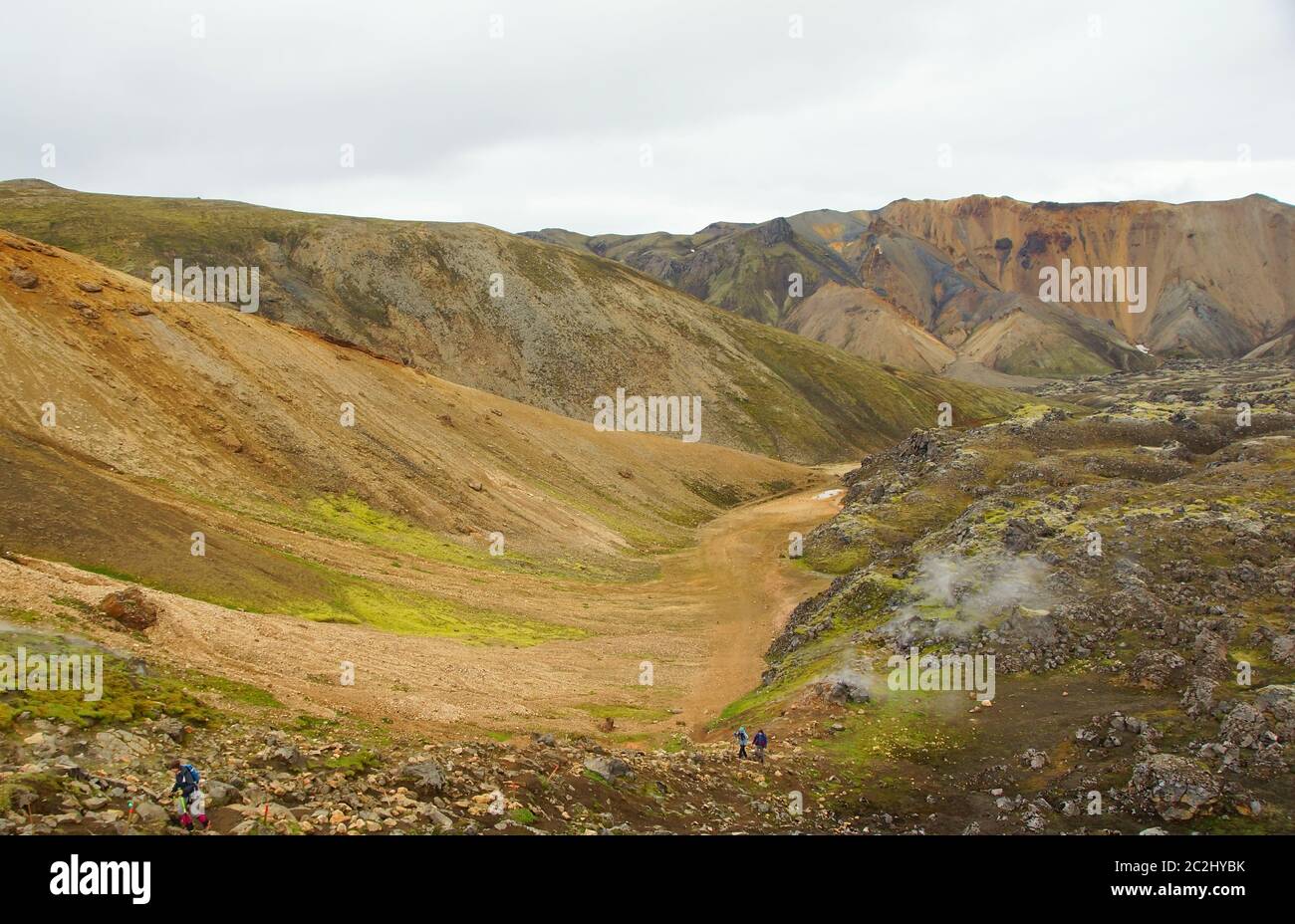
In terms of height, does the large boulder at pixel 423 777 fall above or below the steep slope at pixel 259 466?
below

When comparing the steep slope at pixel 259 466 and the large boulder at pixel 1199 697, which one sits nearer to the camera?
the large boulder at pixel 1199 697

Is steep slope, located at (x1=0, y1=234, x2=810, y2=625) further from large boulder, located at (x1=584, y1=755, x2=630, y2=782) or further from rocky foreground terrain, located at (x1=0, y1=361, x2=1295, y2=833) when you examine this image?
large boulder, located at (x1=584, y1=755, x2=630, y2=782)

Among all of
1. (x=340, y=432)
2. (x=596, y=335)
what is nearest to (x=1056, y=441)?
(x=340, y=432)

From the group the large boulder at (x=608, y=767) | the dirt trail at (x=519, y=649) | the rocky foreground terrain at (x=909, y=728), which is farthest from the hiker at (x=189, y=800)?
the large boulder at (x=608, y=767)

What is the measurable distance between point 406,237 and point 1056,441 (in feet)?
345

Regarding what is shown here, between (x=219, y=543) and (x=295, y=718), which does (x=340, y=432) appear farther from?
(x=295, y=718)

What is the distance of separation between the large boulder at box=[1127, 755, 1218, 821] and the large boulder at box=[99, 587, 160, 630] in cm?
2936

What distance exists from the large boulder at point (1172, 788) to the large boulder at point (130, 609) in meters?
29.4

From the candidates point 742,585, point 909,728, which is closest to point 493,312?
point 742,585

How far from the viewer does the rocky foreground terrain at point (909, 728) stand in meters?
17.5

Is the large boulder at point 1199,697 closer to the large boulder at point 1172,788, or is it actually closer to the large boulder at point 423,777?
the large boulder at point 1172,788

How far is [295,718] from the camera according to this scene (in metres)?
22.5

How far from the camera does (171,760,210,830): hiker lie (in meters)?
15.0
